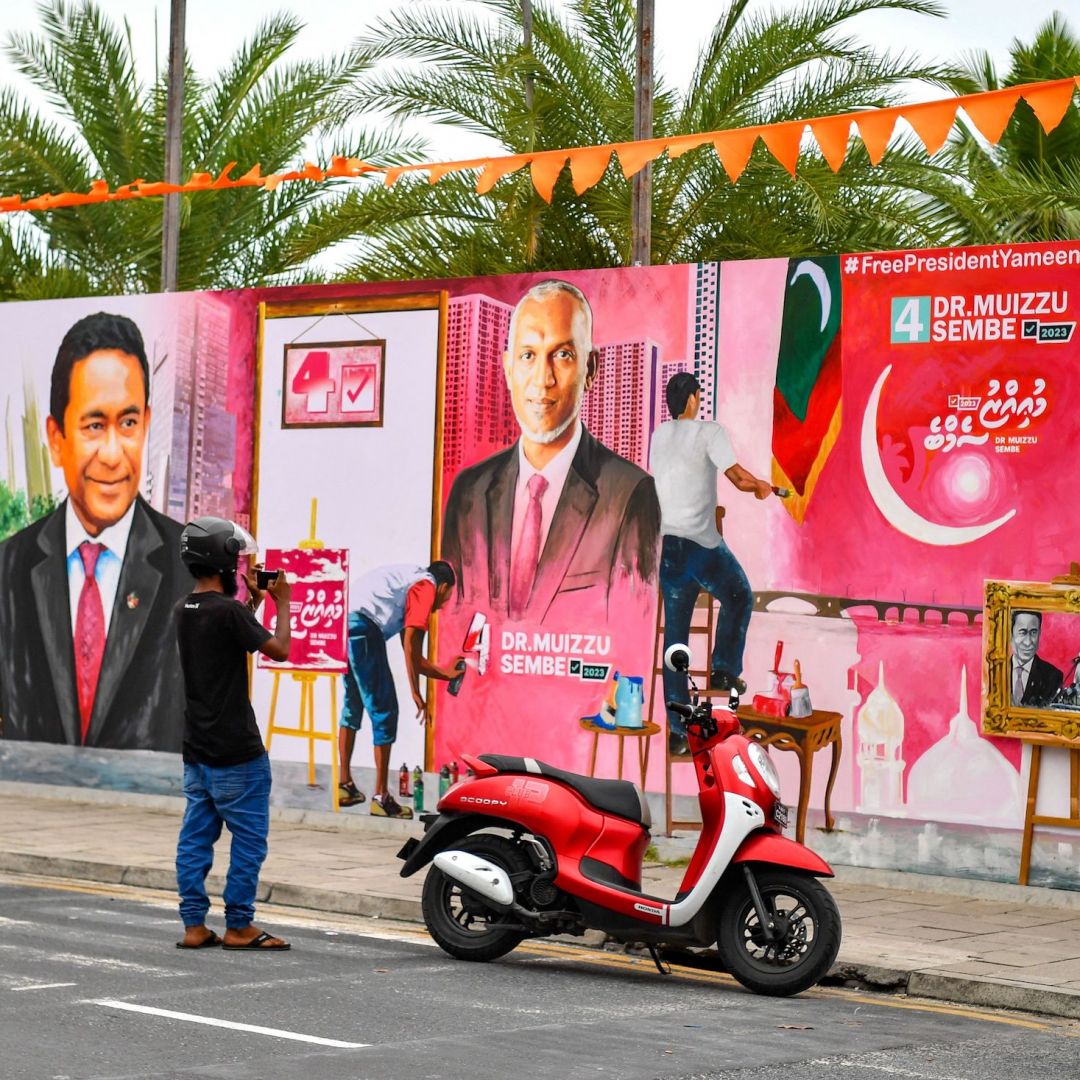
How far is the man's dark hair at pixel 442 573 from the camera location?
43.7 feet

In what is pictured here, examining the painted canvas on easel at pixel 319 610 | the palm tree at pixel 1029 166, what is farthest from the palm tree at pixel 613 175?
the painted canvas on easel at pixel 319 610

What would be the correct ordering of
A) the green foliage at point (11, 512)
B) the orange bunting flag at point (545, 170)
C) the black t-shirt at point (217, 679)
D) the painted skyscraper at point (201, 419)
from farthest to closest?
the green foliage at point (11, 512) < the painted skyscraper at point (201, 419) < the orange bunting flag at point (545, 170) < the black t-shirt at point (217, 679)

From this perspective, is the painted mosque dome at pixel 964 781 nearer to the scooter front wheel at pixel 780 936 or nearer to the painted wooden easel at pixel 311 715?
the scooter front wheel at pixel 780 936

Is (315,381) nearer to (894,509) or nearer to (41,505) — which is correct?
(41,505)

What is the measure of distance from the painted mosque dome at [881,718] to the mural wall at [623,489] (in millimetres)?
15

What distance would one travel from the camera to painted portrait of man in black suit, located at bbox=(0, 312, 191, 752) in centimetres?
1467

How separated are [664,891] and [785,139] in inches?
167

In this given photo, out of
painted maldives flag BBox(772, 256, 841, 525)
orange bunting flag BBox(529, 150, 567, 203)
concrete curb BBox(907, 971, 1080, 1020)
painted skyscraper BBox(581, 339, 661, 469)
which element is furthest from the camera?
painted skyscraper BBox(581, 339, 661, 469)

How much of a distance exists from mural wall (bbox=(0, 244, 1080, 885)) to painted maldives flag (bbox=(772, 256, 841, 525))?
15 mm

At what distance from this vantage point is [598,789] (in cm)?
878

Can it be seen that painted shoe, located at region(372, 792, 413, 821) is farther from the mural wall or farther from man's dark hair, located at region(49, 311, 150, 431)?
man's dark hair, located at region(49, 311, 150, 431)

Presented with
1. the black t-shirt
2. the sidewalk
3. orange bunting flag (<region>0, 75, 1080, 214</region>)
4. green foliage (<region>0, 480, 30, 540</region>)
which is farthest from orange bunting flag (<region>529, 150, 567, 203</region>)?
green foliage (<region>0, 480, 30, 540</region>)

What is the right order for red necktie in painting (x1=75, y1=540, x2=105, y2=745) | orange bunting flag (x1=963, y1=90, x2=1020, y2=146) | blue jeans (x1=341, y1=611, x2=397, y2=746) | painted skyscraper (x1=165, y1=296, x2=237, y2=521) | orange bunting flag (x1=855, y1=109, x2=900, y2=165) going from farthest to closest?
red necktie in painting (x1=75, y1=540, x2=105, y2=745) → painted skyscraper (x1=165, y1=296, x2=237, y2=521) → blue jeans (x1=341, y1=611, x2=397, y2=746) → orange bunting flag (x1=855, y1=109, x2=900, y2=165) → orange bunting flag (x1=963, y1=90, x2=1020, y2=146)

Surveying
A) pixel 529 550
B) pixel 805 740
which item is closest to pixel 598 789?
pixel 805 740
